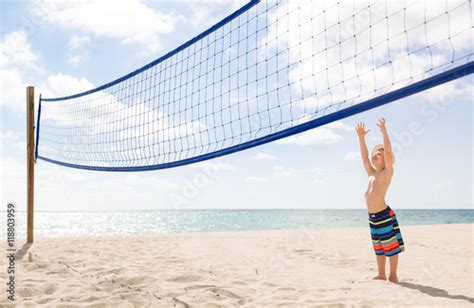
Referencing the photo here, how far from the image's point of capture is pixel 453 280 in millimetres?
3824

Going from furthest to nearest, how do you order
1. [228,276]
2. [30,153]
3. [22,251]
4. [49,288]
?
[30,153] → [22,251] → [228,276] → [49,288]

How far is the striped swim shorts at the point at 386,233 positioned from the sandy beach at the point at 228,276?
0.29 metres

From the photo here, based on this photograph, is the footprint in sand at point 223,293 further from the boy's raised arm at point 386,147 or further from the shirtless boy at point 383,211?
the boy's raised arm at point 386,147

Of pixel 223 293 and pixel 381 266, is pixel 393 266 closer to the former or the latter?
pixel 381 266

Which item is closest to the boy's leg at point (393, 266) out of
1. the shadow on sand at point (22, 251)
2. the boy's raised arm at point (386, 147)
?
the boy's raised arm at point (386, 147)

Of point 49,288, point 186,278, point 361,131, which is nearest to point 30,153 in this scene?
point 49,288

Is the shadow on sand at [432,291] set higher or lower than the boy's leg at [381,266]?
lower

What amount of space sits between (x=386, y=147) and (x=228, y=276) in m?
1.80

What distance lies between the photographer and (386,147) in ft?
11.4

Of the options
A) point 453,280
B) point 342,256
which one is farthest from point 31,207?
point 453,280

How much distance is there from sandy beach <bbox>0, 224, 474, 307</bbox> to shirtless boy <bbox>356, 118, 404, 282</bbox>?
9.5 inches

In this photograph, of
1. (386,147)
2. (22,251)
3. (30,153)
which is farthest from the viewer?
(30,153)

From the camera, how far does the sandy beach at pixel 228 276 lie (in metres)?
2.97

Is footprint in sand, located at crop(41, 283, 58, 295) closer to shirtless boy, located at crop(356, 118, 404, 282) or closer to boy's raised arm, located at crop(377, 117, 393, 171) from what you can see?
shirtless boy, located at crop(356, 118, 404, 282)
